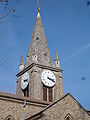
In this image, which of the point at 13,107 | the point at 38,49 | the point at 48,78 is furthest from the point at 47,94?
the point at 13,107

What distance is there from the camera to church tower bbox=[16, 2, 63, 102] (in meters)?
34.0

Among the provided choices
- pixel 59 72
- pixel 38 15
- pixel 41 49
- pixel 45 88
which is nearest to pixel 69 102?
pixel 45 88

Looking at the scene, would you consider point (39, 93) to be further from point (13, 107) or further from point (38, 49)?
point (13, 107)

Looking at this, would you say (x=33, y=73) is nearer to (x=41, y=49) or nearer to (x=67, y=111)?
(x=41, y=49)

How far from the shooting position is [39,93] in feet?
109

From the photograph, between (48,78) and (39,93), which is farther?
(48,78)

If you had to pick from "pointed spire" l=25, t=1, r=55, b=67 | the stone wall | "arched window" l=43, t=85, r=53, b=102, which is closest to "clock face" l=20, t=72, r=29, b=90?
"pointed spire" l=25, t=1, r=55, b=67

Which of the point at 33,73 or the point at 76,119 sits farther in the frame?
the point at 33,73

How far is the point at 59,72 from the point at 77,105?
15.3 m

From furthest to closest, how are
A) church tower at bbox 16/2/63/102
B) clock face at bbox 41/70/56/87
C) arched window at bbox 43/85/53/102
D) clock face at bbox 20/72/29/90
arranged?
1. clock face at bbox 20/72/29/90
2. clock face at bbox 41/70/56/87
3. church tower at bbox 16/2/63/102
4. arched window at bbox 43/85/53/102

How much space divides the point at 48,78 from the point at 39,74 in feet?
4.44

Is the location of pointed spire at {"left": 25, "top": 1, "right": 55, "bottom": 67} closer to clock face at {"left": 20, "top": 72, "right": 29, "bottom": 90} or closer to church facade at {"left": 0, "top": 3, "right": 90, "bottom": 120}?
church facade at {"left": 0, "top": 3, "right": 90, "bottom": 120}

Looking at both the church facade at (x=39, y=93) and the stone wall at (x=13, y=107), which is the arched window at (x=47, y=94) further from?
the stone wall at (x=13, y=107)

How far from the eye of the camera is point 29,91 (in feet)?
113
